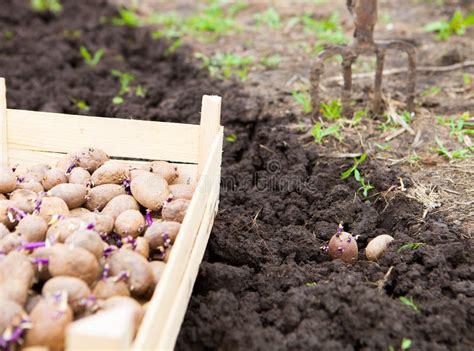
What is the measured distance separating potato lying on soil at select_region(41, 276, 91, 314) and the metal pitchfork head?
8.41 feet

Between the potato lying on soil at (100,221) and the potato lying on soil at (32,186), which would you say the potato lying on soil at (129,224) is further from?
the potato lying on soil at (32,186)

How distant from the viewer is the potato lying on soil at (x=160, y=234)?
279 centimetres

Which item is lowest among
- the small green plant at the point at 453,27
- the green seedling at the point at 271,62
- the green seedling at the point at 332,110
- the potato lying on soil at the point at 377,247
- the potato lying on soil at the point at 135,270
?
the potato lying on soil at the point at 377,247

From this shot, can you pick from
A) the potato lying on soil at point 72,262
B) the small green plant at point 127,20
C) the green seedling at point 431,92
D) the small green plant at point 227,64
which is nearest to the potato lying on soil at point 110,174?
the potato lying on soil at point 72,262

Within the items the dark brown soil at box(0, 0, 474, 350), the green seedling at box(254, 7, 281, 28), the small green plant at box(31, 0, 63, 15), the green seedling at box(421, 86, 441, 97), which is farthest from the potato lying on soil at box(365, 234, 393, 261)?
the small green plant at box(31, 0, 63, 15)

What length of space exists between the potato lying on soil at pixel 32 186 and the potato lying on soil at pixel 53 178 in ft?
0.11

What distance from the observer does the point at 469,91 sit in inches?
193

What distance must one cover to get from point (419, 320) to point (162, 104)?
2.97 meters

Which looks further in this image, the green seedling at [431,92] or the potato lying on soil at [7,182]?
the green seedling at [431,92]

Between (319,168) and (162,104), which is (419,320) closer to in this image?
(319,168)

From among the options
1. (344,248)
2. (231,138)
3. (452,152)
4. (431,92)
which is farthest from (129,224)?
(431,92)

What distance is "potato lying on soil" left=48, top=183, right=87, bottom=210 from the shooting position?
3.03 meters

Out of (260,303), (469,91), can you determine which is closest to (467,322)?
(260,303)

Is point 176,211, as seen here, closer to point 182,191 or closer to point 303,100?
point 182,191
